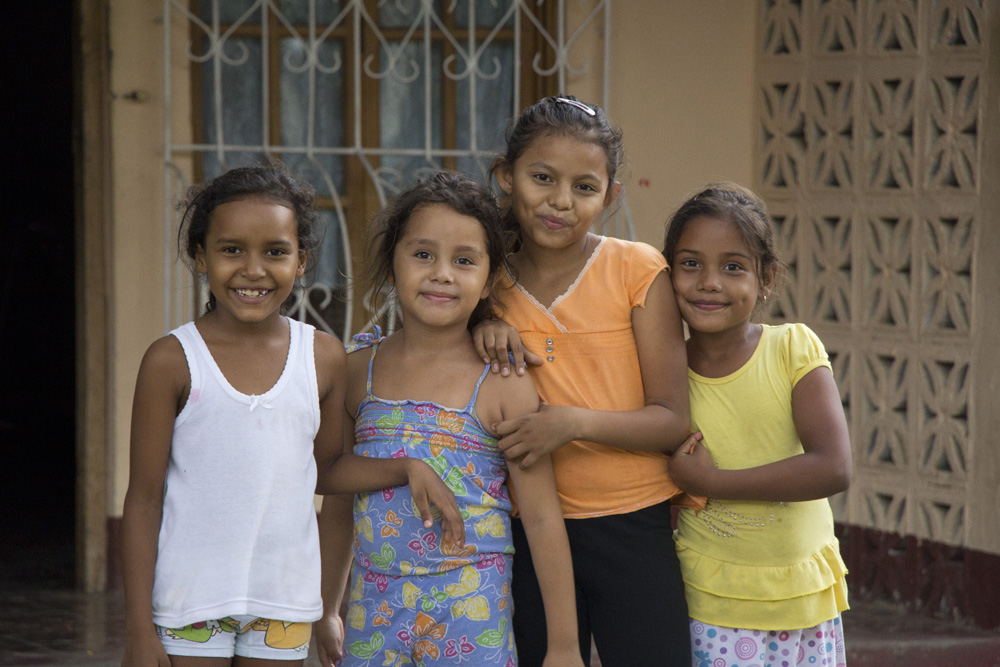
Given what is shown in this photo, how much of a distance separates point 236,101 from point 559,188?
2213 mm

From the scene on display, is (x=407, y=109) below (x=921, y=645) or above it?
above

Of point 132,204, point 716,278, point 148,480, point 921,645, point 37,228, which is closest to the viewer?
point 148,480

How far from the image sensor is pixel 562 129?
6.36ft

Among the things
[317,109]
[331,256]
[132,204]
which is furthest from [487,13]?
[132,204]

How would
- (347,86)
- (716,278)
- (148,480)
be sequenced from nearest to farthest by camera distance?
(148,480), (716,278), (347,86)

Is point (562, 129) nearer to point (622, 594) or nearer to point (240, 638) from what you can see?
point (622, 594)

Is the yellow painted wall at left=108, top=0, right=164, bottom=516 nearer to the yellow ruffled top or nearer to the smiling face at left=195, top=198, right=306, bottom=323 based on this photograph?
the smiling face at left=195, top=198, right=306, bottom=323

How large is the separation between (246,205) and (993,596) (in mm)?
2823

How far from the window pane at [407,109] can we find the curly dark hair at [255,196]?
6.17 feet

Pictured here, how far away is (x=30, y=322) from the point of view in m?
8.78

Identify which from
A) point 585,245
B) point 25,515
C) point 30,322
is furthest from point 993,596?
point 30,322

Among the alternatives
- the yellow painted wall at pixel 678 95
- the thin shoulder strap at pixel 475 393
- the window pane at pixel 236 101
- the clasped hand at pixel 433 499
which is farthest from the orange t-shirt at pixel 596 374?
the window pane at pixel 236 101

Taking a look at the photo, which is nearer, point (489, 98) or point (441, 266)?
point (441, 266)

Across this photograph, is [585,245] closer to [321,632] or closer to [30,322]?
[321,632]
